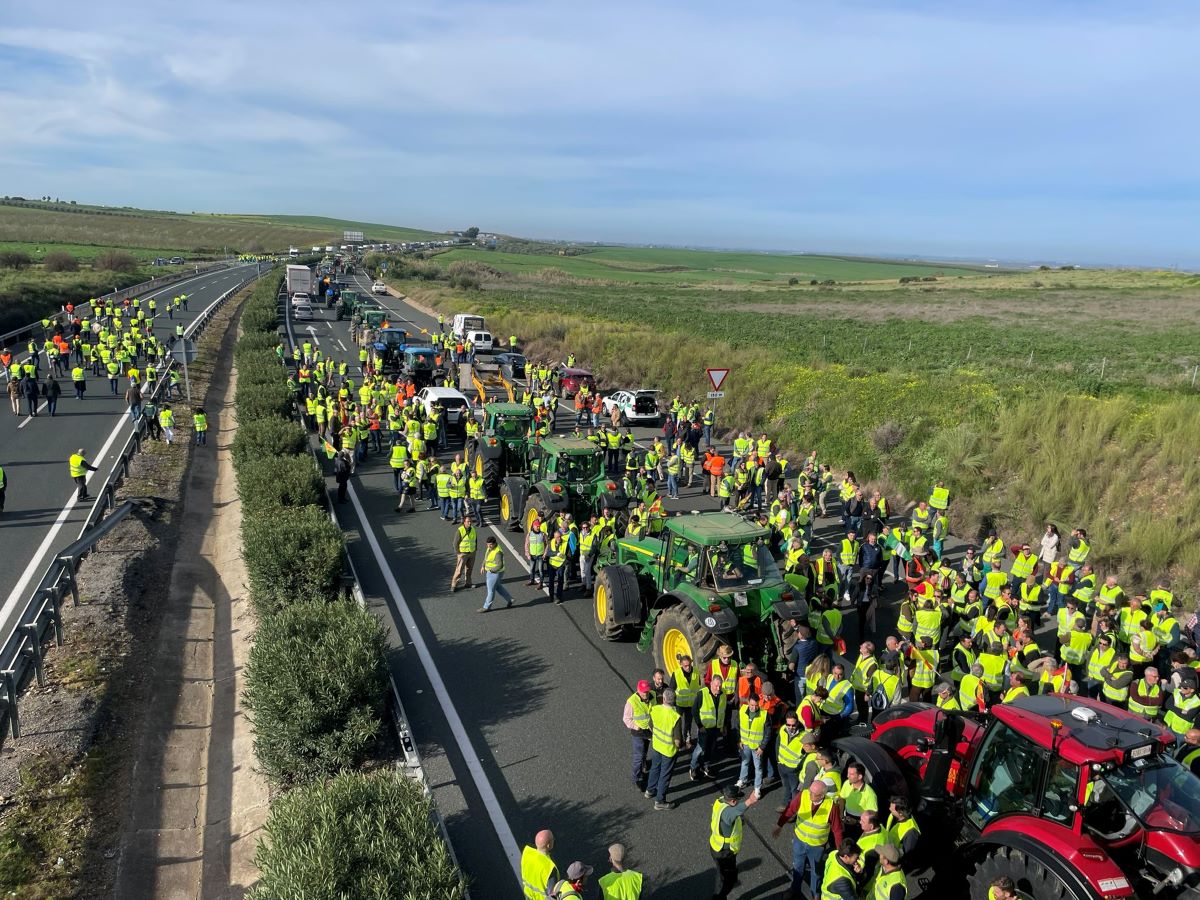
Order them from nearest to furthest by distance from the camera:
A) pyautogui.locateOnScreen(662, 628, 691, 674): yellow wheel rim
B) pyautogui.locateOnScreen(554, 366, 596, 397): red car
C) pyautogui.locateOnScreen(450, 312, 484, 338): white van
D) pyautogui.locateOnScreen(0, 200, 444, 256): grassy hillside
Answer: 1. pyautogui.locateOnScreen(662, 628, 691, 674): yellow wheel rim
2. pyautogui.locateOnScreen(554, 366, 596, 397): red car
3. pyautogui.locateOnScreen(450, 312, 484, 338): white van
4. pyautogui.locateOnScreen(0, 200, 444, 256): grassy hillside

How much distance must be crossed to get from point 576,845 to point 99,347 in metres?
30.4

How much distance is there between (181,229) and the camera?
545ft

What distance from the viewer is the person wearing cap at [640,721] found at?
26.2ft

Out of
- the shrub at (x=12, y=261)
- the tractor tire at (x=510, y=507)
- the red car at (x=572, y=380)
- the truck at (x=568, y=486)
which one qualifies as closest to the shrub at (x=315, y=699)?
the truck at (x=568, y=486)

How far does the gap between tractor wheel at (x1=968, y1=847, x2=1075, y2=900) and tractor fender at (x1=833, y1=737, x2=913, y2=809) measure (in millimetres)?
873

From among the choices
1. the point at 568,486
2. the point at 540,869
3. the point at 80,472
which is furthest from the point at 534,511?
the point at 80,472

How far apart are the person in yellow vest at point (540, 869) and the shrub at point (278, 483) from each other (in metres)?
10.5

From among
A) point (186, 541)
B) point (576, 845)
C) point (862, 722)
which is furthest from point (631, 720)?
point (186, 541)

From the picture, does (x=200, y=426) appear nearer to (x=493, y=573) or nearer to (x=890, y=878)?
(x=493, y=573)

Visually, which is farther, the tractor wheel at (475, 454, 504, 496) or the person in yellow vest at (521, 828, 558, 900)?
the tractor wheel at (475, 454, 504, 496)

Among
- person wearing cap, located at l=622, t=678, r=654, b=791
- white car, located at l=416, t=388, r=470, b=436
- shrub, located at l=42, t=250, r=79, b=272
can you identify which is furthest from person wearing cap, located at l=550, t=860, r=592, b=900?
shrub, located at l=42, t=250, r=79, b=272

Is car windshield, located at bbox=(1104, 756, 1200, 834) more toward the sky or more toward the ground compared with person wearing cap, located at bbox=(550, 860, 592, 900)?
more toward the sky

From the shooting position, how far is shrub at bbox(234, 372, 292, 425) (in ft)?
71.6

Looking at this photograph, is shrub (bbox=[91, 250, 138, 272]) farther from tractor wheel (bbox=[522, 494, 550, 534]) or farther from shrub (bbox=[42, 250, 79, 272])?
tractor wheel (bbox=[522, 494, 550, 534])
